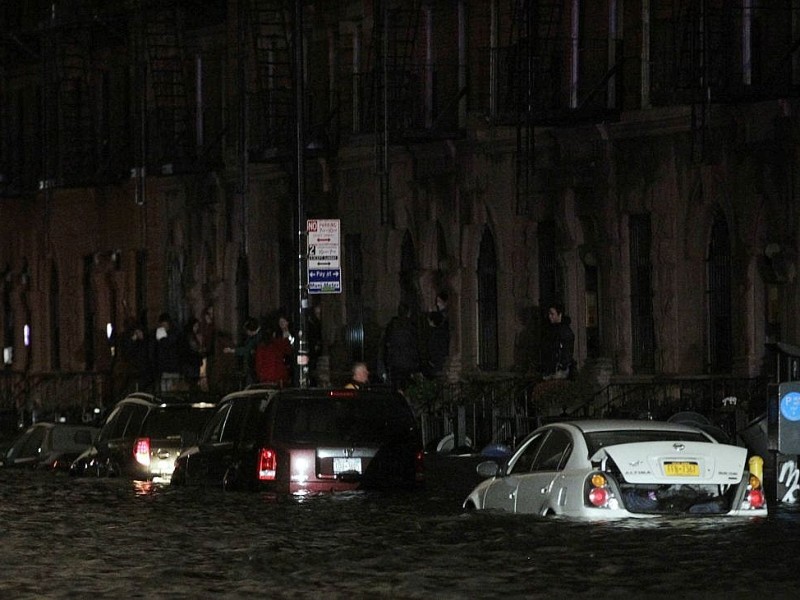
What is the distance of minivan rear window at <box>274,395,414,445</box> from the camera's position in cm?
2338

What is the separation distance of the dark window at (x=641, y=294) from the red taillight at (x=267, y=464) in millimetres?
13242

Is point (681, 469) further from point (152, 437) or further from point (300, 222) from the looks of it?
point (300, 222)

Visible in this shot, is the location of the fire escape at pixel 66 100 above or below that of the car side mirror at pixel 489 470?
above

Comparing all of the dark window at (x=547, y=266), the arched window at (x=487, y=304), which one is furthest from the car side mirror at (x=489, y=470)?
the arched window at (x=487, y=304)

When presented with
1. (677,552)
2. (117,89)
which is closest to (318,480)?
(677,552)

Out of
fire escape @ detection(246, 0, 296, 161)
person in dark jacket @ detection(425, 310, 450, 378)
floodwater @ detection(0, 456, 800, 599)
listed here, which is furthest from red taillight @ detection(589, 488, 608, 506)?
fire escape @ detection(246, 0, 296, 161)

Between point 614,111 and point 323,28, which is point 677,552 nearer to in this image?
point 614,111

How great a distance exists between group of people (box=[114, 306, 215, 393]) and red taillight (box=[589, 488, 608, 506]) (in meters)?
26.1

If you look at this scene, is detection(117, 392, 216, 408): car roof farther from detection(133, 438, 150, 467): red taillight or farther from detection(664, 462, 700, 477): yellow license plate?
detection(664, 462, 700, 477): yellow license plate

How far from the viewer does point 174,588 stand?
50.6ft

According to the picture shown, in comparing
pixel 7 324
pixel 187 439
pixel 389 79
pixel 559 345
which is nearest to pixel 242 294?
pixel 389 79

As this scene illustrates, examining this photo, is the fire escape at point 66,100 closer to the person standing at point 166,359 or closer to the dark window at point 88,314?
the dark window at point 88,314

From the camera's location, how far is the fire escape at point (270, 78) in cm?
4347

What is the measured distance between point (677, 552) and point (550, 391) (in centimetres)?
1682
